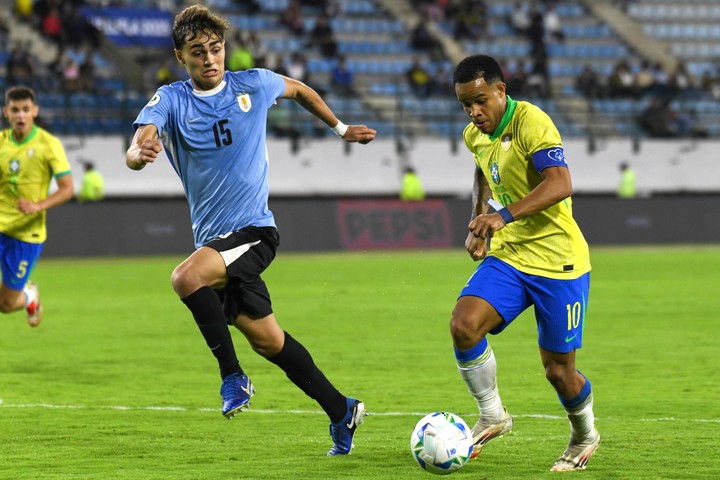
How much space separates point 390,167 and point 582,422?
27.1 meters

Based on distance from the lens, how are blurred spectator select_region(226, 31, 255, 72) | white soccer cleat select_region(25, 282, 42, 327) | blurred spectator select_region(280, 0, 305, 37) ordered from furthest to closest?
blurred spectator select_region(280, 0, 305, 37), blurred spectator select_region(226, 31, 255, 72), white soccer cleat select_region(25, 282, 42, 327)

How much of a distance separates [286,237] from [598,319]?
1372cm

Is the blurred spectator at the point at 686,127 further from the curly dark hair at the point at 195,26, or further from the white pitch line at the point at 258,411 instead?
the curly dark hair at the point at 195,26

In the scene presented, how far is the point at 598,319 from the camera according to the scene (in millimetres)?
15289

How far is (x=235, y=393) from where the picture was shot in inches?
264

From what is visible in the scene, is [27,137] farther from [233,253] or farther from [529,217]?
[529,217]

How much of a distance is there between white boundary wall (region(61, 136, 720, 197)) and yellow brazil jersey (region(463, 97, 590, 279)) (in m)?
24.1

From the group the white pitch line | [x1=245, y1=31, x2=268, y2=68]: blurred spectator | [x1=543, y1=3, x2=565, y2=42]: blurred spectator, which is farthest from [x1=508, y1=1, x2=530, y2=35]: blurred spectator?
the white pitch line

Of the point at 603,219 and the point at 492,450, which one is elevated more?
the point at 492,450

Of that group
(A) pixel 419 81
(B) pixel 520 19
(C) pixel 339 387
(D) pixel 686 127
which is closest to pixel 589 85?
(D) pixel 686 127

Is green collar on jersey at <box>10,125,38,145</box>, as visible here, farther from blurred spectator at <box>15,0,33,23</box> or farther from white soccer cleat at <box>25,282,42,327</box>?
blurred spectator at <box>15,0,33,23</box>

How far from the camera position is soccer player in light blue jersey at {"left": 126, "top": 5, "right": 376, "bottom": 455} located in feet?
22.5

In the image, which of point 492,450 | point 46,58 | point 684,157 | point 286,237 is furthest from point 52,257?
point 492,450

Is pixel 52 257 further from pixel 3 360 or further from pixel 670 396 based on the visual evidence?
pixel 670 396
